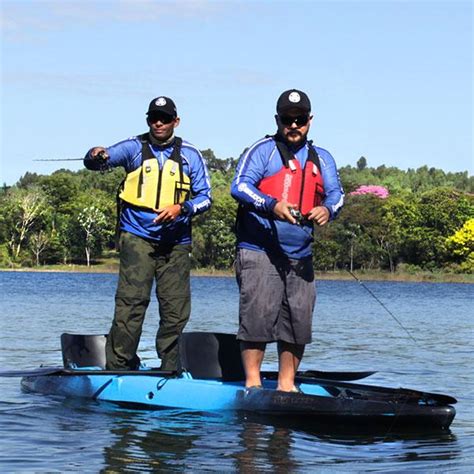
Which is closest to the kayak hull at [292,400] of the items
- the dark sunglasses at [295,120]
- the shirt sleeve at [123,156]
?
the shirt sleeve at [123,156]

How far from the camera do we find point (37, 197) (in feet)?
315

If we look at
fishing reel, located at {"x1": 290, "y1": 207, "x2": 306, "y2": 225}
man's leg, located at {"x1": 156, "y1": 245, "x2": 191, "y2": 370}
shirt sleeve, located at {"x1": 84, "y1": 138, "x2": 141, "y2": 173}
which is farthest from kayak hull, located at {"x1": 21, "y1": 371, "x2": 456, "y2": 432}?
shirt sleeve, located at {"x1": 84, "y1": 138, "x2": 141, "y2": 173}

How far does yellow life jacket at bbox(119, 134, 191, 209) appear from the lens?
916cm

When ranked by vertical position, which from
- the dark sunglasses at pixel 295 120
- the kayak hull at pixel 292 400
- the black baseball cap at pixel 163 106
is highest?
the black baseball cap at pixel 163 106

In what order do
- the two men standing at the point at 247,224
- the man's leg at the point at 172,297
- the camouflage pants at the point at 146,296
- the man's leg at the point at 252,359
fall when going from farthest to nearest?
1. the man's leg at the point at 172,297
2. the camouflage pants at the point at 146,296
3. the man's leg at the point at 252,359
4. the two men standing at the point at 247,224

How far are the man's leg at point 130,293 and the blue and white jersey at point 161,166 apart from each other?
0.36ft

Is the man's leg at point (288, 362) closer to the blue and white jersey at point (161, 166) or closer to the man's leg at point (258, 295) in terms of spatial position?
the man's leg at point (258, 295)

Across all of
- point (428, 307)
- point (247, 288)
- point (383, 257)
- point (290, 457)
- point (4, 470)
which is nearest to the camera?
point (4, 470)

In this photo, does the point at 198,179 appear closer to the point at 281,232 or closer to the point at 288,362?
the point at 281,232

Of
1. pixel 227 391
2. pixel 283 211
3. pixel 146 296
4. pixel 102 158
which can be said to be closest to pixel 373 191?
pixel 146 296

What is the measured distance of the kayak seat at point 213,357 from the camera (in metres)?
9.20

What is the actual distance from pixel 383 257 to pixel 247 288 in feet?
256

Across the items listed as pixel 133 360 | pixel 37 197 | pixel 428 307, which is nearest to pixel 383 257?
pixel 37 197

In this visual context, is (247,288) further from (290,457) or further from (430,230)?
(430,230)
